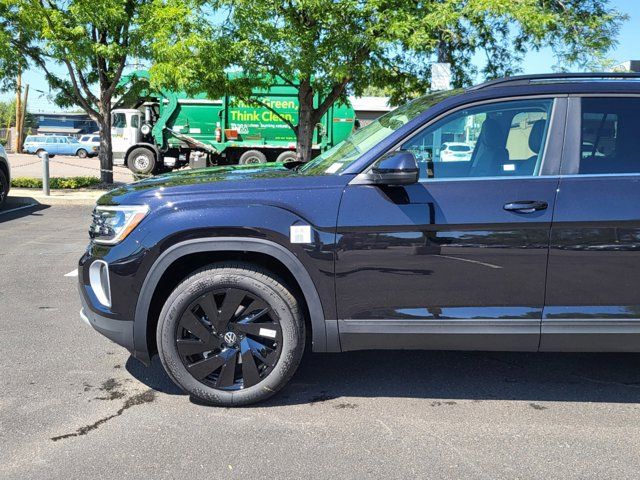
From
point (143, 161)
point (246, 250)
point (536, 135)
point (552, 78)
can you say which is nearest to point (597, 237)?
point (536, 135)

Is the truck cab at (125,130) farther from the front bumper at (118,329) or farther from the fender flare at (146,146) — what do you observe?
the front bumper at (118,329)

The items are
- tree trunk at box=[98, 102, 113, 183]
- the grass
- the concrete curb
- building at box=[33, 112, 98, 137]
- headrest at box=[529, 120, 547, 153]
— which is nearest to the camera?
headrest at box=[529, 120, 547, 153]

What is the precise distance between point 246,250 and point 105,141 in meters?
12.9

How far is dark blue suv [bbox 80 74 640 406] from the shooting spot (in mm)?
3301

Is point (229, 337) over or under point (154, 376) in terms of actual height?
over

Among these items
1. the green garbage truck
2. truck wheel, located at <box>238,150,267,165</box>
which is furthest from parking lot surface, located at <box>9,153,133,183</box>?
truck wheel, located at <box>238,150,267,165</box>

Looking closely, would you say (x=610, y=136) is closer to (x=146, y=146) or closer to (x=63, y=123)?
(x=146, y=146)

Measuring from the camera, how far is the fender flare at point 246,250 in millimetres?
3371

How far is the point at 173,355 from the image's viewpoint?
11.5ft

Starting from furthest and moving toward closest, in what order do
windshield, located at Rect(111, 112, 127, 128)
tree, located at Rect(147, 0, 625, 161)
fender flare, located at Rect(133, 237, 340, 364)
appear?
1. windshield, located at Rect(111, 112, 127, 128)
2. tree, located at Rect(147, 0, 625, 161)
3. fender flare, located at Rect(133, 237, 340, 364)

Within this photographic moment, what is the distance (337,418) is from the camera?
3.47 metres

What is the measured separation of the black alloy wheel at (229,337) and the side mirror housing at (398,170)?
971mm

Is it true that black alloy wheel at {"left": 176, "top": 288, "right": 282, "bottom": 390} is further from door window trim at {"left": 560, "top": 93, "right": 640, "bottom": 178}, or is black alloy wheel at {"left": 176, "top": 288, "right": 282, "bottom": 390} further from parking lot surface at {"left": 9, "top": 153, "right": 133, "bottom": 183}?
parking lot surface at {"left": 9, "top": 153, "right": 133, "bottom": 183}

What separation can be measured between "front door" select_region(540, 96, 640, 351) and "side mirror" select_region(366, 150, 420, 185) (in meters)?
0.82
